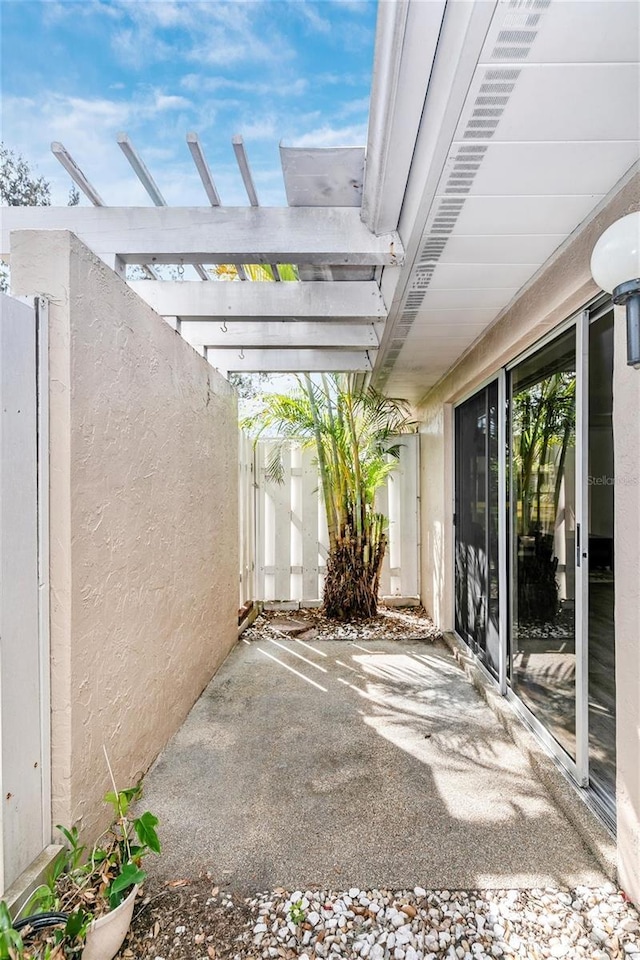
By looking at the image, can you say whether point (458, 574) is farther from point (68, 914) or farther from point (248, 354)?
point (68, 914)

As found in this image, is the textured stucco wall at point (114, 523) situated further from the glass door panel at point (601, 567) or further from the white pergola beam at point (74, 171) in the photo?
the glass door panel at point (601, 567)

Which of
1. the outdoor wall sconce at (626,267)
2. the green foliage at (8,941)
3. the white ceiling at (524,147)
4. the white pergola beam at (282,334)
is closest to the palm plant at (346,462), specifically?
the white pergola beam at (282,334)

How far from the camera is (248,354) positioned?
14.4ft

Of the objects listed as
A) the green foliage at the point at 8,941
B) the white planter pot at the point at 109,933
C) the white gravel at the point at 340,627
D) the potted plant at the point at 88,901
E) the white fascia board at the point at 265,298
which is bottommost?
the white gravel at the point at 340,627

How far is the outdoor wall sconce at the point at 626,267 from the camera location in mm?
1426

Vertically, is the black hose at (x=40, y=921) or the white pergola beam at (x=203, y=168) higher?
the white pergola beam at (x=203, y=168)

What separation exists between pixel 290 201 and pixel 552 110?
119cm

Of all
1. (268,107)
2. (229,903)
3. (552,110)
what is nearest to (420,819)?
(229,903)

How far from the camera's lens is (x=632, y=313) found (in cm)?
148

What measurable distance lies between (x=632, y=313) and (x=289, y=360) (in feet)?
10.5

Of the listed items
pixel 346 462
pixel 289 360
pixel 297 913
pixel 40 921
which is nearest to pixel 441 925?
pixel 297 913

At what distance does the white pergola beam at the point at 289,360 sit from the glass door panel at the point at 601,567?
7.81ft

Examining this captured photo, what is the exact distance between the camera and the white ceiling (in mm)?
1193

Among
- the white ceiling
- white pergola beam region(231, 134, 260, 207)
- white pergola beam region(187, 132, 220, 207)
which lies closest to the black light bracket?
the white ceiling
